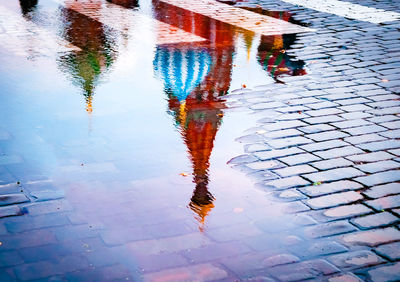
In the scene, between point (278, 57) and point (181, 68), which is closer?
point (181, 68)

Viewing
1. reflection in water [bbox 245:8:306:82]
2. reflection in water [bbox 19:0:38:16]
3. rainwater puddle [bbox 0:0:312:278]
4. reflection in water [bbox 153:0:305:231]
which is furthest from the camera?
reflection in water [bbox 19:0:38:16]

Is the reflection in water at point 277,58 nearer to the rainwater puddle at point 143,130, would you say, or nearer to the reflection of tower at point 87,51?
the rainwater puddle at point 143,130

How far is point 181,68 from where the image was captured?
321 inches

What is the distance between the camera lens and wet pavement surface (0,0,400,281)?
384 centimetres

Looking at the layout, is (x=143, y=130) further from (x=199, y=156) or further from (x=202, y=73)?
(x=202, y=73)

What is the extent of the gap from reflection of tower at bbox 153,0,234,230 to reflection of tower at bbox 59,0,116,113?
808 mm

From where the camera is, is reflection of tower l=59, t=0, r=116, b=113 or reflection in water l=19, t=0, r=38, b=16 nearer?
reflection of tower l=59, t=0, r=116, b=113

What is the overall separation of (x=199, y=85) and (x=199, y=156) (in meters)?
2.24

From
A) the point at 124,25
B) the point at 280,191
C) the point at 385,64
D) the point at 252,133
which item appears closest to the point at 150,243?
the point at 280,191

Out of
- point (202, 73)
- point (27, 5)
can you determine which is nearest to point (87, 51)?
point (202, 73)

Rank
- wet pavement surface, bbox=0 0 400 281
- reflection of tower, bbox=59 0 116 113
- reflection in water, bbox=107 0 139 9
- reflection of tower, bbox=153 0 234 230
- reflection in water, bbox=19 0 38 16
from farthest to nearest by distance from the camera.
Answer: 1. reflection in water, bbox=107 0 139 9
2. reflection in water, bbox=19 0 38 16
3. reflection of tower, bbox=59 0 116 113
4. reflection of tower, bbox=153 0 234 230
5. wet pavement surface, bbox=0 0 400 281

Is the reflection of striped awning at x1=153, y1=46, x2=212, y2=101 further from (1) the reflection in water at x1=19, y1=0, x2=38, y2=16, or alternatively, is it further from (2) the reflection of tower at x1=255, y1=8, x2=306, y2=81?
(1) the reflection in water at x1=19, y1=0, x2=38, y2=16

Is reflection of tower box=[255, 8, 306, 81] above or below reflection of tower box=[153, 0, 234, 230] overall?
above

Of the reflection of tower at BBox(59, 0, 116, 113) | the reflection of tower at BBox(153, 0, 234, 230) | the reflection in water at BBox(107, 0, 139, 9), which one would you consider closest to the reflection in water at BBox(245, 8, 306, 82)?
the reflection of tower at BBox(153, 0, 234, 230)
